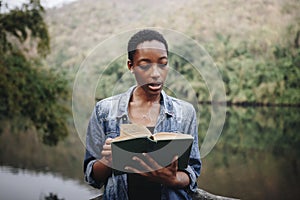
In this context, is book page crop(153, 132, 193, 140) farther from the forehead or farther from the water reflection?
the water reflection

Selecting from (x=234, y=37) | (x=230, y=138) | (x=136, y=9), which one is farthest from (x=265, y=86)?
(x=136, y=9)

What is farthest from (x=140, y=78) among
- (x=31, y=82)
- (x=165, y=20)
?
Result: (x=165, y=20)

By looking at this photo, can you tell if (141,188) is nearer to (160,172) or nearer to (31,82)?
(160,172)

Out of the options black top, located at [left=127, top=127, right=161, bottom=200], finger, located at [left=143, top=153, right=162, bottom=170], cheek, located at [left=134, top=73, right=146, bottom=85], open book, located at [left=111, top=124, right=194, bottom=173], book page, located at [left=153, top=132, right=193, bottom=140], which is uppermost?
cheek, located at [left=134, top=73, right=146, bottom=85]

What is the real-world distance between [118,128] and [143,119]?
0.07 metres

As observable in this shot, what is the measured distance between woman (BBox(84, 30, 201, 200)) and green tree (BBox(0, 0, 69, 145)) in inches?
209

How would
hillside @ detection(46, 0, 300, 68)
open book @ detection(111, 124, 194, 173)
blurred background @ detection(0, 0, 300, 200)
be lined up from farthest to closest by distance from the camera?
hillside @ detection(46, 0, 300, 68)
blurred background @ detection(0, 0, 300, 200)
open book @ detection(111, 124, 194, 173)

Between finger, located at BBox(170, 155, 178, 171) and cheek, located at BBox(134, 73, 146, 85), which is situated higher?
cheek, located at BBox(134, 73, 146, 85)

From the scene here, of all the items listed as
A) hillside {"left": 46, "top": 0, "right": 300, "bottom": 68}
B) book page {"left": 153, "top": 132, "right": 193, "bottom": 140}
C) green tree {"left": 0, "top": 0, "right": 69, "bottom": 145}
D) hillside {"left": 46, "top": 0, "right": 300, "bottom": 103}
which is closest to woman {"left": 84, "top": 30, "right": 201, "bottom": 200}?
book page {"left": 153, "top": 132, "right": 193, "bottom": 140}

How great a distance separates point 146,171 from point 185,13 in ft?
118

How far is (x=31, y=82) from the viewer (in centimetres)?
643

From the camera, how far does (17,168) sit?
1045 centimetres

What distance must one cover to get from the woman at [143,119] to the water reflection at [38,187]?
706 cm

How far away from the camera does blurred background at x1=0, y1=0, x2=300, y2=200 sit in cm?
642
